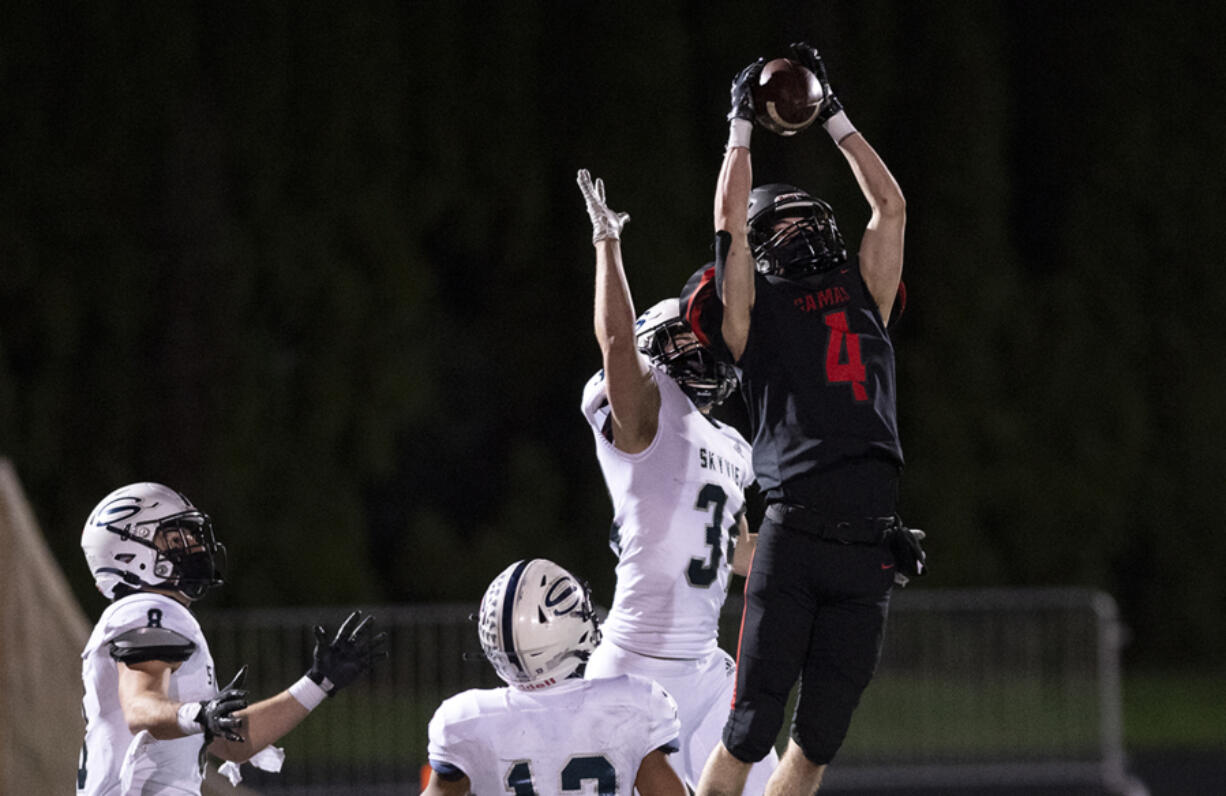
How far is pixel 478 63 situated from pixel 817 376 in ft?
37.2

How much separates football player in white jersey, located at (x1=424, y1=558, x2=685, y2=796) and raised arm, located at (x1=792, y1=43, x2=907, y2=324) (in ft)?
4.38

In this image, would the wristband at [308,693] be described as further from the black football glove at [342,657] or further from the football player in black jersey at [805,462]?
the football player in black jersey at [805,462]

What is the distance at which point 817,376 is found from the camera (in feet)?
15.4

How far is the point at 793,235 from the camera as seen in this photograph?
479 centimetres

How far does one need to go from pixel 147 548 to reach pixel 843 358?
77.2 inches

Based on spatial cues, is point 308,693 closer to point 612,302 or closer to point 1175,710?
point 612,302

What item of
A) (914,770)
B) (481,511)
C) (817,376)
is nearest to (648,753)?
(817,376)

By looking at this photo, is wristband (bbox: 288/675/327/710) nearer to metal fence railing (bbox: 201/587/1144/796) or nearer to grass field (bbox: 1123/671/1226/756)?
metal fence railing (bbox: 201/587/1144/796)

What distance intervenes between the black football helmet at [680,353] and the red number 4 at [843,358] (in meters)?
0.62

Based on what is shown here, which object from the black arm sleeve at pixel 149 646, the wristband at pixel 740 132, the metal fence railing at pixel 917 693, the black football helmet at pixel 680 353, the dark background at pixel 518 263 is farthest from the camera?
the dark background at pixel 518 263

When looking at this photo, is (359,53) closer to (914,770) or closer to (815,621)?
(914,770)

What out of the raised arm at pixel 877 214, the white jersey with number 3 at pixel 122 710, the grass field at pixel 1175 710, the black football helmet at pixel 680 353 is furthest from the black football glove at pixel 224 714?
the grass field at pixel 1175 710

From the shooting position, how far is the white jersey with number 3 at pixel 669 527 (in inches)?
211

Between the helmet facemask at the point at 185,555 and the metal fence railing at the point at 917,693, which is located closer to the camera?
the helmet facemask at the point at 185,555
